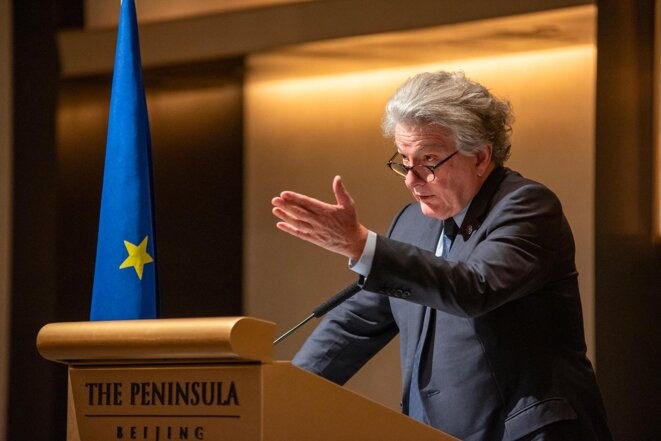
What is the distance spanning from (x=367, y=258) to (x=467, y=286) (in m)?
0.21

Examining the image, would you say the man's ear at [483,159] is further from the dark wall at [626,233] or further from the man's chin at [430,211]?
A: the dark wall at [626,233]

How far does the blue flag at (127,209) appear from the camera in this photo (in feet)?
9.07

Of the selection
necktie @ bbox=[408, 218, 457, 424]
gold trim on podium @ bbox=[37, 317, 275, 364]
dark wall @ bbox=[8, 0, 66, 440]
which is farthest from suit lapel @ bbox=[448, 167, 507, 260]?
dark wall @ bbox=[8, 0, 66, 440]

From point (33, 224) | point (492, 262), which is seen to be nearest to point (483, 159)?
point (492, 262)

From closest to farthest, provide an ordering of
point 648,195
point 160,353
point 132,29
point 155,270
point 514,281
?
1. point 160,353
2. point 514,281
3. point 155,270
4. point 132,29
5. point 648,195

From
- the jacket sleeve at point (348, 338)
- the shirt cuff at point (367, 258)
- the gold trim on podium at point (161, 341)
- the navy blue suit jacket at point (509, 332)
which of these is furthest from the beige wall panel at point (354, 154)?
the gold trim on podium at point (161, 341)

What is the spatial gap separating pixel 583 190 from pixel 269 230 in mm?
1296

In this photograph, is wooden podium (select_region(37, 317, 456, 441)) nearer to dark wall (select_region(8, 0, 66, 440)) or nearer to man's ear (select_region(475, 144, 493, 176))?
man's ear (select_region(475, 144, 493, 176))

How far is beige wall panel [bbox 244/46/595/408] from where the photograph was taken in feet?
12.6

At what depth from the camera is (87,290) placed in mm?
4340

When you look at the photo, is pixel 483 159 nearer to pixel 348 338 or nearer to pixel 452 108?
pixel 452 108

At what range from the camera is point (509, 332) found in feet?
7.14

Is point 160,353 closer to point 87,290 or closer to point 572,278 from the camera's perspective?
point 572,278

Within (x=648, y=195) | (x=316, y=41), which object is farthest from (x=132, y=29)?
(x=648, y=195)
